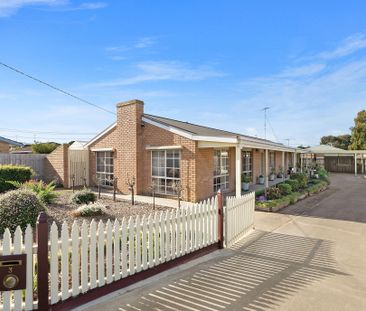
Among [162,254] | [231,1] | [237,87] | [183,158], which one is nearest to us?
[162,254]

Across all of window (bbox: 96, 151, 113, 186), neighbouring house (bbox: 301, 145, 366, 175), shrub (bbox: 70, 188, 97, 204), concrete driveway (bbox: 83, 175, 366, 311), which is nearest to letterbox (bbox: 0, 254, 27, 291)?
concrete driveway (bbox: 83, 175, 366, 311)

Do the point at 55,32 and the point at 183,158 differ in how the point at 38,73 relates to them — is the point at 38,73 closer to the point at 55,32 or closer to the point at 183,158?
the point at 55,32

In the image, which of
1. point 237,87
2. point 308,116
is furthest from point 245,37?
point 308,116

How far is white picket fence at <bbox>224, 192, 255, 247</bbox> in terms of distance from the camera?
20.3 feet

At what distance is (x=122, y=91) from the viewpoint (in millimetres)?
16484

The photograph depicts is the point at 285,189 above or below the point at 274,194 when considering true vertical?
above

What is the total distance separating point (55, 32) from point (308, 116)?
23.4m

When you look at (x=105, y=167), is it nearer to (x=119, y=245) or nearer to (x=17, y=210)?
(x=17, y=210)

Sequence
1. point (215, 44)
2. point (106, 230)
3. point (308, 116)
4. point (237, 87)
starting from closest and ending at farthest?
point (106, 230) < point (215, 44) < point (237, 87) < point (308, 116)

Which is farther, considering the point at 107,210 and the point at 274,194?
the point at 274,194

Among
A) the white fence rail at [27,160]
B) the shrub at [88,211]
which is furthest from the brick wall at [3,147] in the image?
the shrub at [88,211]

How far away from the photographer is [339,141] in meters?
58.6

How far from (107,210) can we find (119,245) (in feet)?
17.8

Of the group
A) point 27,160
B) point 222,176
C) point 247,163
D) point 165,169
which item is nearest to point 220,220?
point 165,169
